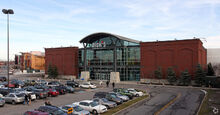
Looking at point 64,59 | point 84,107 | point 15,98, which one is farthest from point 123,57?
point 84,107

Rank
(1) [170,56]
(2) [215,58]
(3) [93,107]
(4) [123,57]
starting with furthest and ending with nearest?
(2) [215,58], (4) [123,57], (1) [170,56], (3) [93,107]

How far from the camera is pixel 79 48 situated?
232 feet

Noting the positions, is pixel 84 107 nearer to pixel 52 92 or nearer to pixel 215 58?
pixel 52 92

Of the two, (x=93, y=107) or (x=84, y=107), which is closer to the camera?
(x=93, y=107)

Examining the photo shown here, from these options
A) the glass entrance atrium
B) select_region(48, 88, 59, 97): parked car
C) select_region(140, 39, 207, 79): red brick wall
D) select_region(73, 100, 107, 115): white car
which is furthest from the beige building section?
select_region(73, 100, 107, 115): white car

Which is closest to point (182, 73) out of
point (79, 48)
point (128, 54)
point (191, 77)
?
point (191, 77)

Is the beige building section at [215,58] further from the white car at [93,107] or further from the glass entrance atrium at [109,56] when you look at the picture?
the white car at [93,107]

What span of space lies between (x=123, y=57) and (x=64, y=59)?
2421 cm

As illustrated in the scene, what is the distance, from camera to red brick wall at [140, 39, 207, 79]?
50219 mm

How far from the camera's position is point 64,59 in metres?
72.5

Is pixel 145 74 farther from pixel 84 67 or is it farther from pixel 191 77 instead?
pixel 84 67

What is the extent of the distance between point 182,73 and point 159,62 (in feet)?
25.0

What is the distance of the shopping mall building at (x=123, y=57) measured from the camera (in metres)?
51.4

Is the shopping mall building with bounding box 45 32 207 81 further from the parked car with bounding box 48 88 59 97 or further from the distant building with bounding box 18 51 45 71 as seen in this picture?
the distant building with bounding box 18 51 45 71
